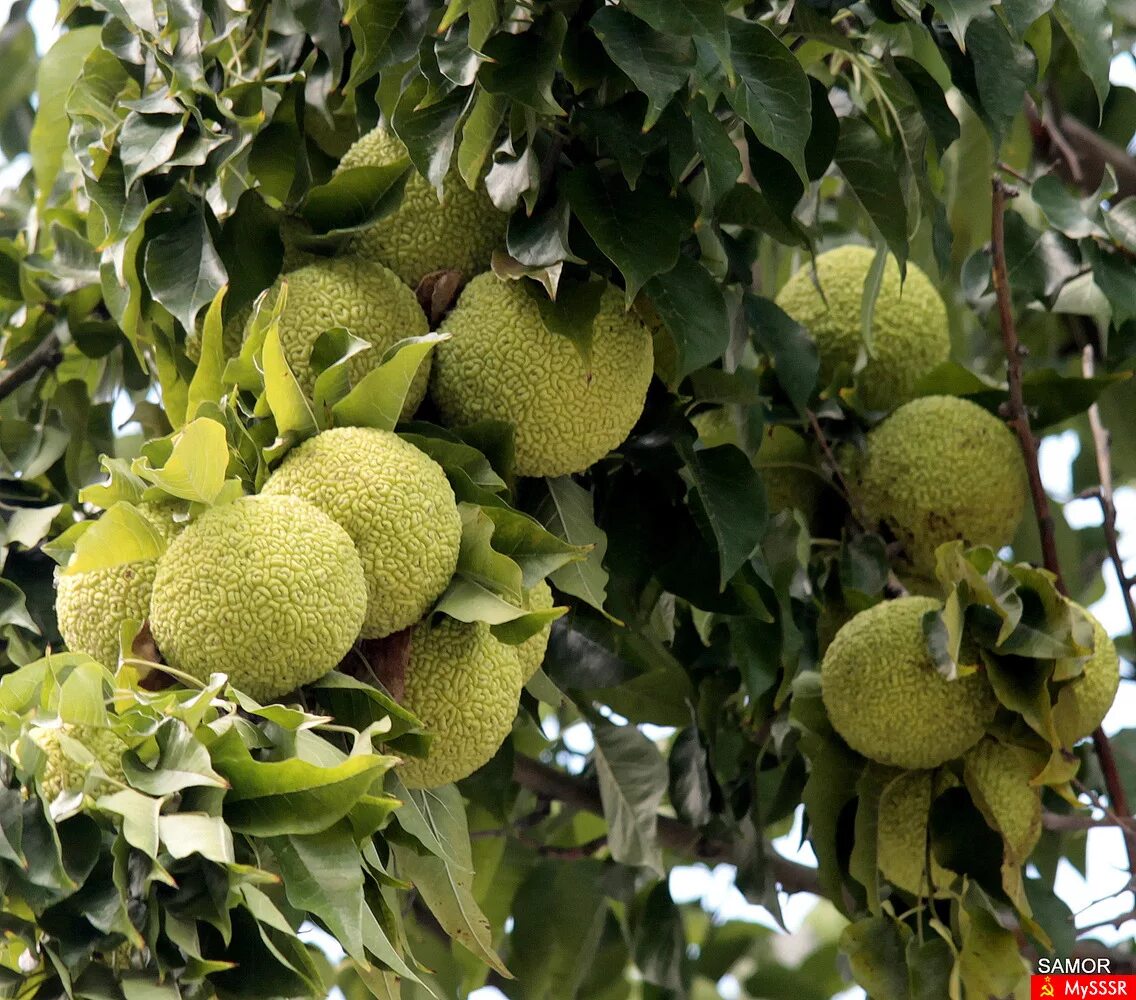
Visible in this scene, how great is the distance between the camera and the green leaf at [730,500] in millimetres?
1394

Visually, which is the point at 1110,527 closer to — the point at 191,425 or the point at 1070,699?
the point at 1070,699

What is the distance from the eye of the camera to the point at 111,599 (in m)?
1.14

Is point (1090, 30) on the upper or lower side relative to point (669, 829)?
upper

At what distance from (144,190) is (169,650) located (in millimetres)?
472

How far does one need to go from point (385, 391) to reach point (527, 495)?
0.76 ft

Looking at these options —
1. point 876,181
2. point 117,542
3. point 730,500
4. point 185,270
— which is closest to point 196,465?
point 117,542

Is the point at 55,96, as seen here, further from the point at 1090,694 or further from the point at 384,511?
the point at 1090,694

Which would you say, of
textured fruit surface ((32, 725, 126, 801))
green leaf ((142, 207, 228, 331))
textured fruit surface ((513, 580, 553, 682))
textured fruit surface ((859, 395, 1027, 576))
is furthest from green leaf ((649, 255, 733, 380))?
textured fruit surface ((32, 725, 126, 801))

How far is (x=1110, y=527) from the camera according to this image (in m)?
1.78

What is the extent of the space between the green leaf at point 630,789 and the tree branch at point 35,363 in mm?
771

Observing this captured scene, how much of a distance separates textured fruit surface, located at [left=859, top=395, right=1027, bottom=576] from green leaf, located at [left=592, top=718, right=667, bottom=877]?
1.32ft

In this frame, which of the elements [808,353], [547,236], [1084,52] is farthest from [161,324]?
[1084,52]

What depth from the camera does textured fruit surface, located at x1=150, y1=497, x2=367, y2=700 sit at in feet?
3.49

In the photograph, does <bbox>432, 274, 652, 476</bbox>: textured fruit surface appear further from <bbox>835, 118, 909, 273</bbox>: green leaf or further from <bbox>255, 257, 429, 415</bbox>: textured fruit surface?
<bbox>835, 118, 909, 273</bbox>: green leaf
